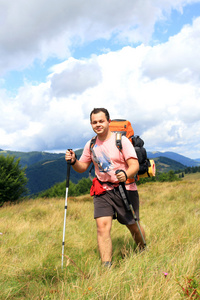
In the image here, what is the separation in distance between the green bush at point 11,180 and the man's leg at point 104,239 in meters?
18.2

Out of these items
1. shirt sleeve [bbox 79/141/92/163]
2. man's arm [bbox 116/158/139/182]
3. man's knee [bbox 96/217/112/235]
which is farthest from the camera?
shirt sleeve [bbox 79/141/92/163]

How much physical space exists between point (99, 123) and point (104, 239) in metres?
1.77

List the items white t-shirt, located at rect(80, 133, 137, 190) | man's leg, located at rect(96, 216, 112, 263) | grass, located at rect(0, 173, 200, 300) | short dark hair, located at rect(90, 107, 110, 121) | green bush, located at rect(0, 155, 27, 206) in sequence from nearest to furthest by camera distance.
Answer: grass, located at rect(0, 173, 200, 300), man's leg, located at rect(96, 216, 112, 263), white t-shirt, located at rect(80, 133, 137, 190), short dark hair, located at rect(90, 107, 110, 121), green bush, located at rect(0, 155, 27, 206)

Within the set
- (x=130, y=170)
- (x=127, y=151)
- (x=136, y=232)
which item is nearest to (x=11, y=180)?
(x=136, y=232)

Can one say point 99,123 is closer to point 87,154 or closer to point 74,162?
point 87,154

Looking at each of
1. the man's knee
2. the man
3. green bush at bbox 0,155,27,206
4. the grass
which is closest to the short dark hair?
the man

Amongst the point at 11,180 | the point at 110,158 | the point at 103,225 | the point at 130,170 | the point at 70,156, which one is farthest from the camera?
the point at 11,180

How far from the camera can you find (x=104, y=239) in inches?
137

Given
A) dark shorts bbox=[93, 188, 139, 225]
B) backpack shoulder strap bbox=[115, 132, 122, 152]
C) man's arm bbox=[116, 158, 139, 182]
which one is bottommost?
dark shorts bbox=[93, 188, 139, 225]

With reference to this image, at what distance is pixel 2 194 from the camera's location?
2027 centimetres

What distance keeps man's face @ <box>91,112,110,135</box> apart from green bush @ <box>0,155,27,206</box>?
18.2 metres

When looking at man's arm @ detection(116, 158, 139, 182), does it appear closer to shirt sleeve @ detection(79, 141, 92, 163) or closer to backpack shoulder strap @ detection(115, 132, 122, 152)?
backpack shoulder strap @ detection(115, 132, 122, 152)

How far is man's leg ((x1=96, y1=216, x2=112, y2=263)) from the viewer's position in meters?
3.38

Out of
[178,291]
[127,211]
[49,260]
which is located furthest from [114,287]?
[49,260]
